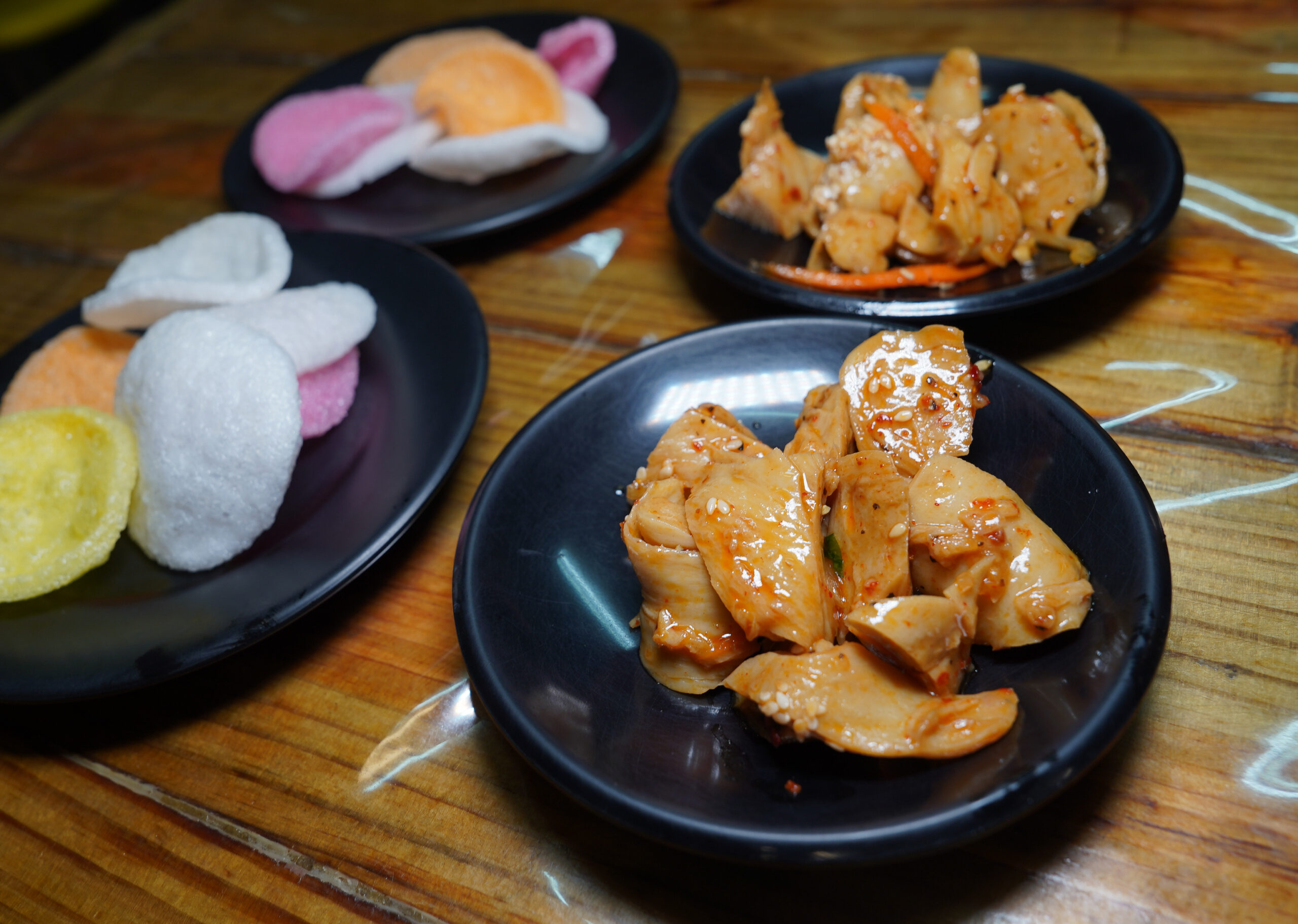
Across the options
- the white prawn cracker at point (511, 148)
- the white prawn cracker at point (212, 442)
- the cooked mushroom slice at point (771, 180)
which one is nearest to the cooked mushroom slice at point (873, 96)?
the cooked mushroom slice at point (771, 180)

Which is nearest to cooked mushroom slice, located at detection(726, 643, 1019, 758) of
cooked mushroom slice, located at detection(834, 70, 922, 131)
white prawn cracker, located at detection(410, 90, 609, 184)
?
cooked mushroom slice, located at detection(834, 70, 922, 131)

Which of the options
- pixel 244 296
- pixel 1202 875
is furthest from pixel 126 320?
pixel 1202 875

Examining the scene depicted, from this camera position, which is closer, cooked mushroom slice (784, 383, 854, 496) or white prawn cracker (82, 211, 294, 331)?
cooked mushroom slice (784, 383, 854, 496)

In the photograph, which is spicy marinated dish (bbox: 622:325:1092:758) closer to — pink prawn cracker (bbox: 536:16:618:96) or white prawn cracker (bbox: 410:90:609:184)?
white prawn cracker (bbox: 410:90:609:184)

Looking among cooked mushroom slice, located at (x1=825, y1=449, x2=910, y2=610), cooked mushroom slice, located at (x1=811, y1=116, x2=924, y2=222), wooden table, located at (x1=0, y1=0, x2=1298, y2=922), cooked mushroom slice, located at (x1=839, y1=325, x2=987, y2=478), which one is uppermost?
cooked mushroom slice, located at (x1=811, y1=116, x2=924, y2=222)

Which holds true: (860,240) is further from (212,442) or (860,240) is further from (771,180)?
(212,442)

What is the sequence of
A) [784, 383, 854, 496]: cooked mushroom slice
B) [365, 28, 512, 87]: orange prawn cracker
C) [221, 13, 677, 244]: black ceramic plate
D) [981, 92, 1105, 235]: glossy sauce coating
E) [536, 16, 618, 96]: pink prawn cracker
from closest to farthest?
[784, 383, 854, 496]: cooked mushroom slice, [981, 92, 1105, 235]: glossy sauce coating, [221, 13, 677, 244]: black ceramic plate, [536, 16, 618, 96]: pink prawn cracker, [365, 28, 512, 87]: orange prawn cracker

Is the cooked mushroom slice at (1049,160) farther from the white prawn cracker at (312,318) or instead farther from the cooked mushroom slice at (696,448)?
the white prawn cracker at (312,318)
